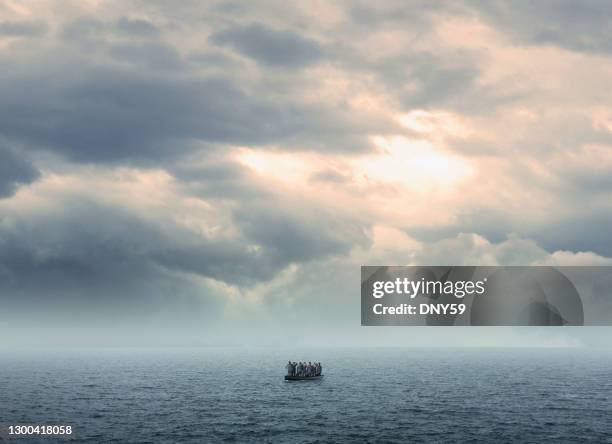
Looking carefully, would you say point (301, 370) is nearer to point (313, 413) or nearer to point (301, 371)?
point (301, 371)

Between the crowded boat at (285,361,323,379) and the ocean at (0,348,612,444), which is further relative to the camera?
the crowded boat at (285,361,323,379)

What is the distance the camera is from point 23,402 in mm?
106500

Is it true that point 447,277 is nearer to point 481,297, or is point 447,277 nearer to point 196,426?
point 481,297

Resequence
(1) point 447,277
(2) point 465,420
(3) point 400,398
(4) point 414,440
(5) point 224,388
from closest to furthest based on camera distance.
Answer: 1. (1) point 447,277
2. (4) point 414,440
3. (2) point 465,420
4. (3) point 400,398
5. (5) point 224,388

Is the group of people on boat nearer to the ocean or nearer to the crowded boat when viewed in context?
the crowded boat

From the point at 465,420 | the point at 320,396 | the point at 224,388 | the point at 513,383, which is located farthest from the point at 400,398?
the point at 513,383

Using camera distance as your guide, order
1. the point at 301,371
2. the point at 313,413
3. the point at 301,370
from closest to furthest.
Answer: the point at 313,413 < the point at 301,370 < the point at 301,371

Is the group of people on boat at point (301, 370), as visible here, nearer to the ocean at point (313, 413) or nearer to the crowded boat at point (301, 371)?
the crowded boat at point (301, 371)

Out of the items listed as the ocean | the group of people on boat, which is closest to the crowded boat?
the group of people on boat

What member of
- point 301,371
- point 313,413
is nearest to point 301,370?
point 301,371

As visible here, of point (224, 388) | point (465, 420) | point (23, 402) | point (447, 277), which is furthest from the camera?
point (224, 388)

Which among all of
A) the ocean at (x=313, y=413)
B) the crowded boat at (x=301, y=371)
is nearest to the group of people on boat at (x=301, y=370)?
the crowded boat at (x=301, y=371)

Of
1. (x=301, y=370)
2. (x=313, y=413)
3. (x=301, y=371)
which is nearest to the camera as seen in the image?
(x=313, y=413)

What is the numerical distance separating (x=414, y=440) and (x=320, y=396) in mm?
47273
